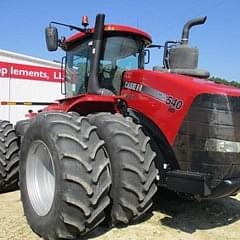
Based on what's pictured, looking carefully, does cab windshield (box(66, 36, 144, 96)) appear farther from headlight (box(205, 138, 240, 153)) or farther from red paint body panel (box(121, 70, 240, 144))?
headlight (box(205, 138, 240, 153))

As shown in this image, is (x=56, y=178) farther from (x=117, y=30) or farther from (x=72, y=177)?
(x=117, y=30)

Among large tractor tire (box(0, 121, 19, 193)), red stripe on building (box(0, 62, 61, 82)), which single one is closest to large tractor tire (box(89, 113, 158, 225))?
large tractor tire (box(0, 121, 19, 193))

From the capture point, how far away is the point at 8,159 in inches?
257

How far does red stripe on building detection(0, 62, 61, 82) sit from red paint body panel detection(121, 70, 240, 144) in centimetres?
758

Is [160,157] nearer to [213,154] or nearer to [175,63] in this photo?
[213,154]

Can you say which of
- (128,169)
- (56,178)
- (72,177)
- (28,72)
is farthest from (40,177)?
(28,72)

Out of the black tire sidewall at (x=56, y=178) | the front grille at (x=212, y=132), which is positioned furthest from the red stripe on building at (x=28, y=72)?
the front grille at (x=212, y=132)

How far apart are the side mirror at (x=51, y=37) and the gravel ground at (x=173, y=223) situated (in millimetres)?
2147

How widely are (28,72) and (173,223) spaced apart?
8757 millimetres

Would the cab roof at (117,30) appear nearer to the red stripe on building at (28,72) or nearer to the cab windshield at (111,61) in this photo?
the cab windshield at (111,61)

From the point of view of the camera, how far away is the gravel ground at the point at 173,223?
454 centimetres

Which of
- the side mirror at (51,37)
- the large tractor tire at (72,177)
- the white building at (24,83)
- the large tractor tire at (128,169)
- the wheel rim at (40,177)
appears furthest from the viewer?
the white building at (24,83)

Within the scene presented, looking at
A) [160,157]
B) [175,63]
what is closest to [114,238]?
[160,157]

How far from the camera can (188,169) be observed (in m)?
4.51
